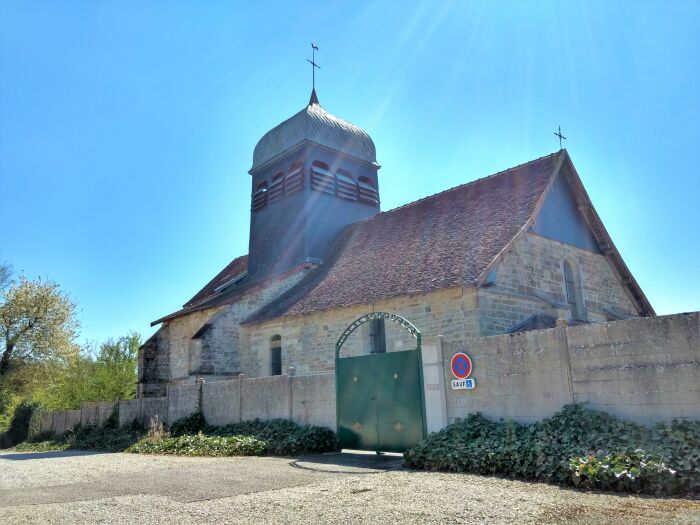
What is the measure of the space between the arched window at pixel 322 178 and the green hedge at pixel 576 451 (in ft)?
49.5

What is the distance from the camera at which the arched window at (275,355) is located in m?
18.4

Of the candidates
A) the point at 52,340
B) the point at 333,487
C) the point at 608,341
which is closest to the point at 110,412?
the point at 52,340

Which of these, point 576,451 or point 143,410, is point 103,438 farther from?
Result: point 576,451

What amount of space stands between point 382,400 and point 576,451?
167 inches

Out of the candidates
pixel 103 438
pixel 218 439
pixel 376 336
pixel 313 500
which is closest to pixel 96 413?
pixel 103 438

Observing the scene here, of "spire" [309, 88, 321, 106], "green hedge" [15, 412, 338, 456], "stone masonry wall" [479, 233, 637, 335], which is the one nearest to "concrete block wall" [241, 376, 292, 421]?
"green hedge" [15, 412, 338, 456]

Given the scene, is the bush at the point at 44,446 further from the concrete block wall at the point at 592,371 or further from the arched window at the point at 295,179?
the concrete block wall at the point at 592,371

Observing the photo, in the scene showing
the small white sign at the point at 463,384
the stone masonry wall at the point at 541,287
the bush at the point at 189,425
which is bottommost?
the bush at the point at 189,425

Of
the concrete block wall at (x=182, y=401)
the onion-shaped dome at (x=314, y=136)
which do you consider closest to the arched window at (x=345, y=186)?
the onion-shaped dome at (x=314, y=136)

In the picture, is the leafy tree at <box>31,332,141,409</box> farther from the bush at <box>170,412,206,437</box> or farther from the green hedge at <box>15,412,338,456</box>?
the bush at <box>170,412,206,437</box>

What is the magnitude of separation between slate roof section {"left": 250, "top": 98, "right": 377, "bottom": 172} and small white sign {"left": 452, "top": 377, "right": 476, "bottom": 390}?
1527 cm

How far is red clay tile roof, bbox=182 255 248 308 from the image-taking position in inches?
1086

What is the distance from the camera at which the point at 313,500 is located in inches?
243

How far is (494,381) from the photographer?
889cm
